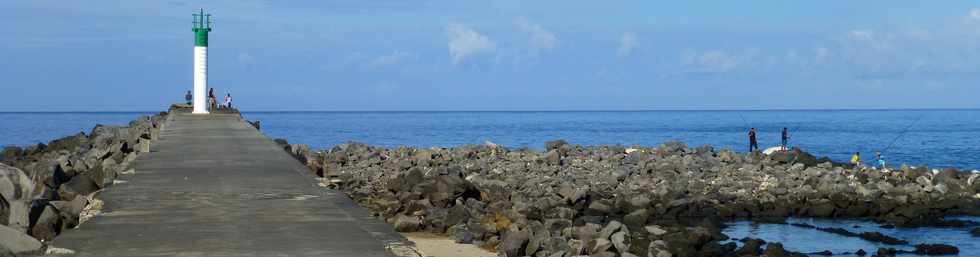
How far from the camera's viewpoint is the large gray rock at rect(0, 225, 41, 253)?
7.29 m

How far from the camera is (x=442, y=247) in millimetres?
8617

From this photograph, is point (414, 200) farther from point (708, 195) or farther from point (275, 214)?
point (708, 195)

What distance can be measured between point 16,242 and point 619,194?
488 inches

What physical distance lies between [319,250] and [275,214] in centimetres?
192

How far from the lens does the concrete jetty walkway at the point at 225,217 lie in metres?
7.44

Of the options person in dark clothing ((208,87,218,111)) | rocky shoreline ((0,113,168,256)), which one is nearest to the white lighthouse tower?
person in dark clothing ((208,87,218,111))

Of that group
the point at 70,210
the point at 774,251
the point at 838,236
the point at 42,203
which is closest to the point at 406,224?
the point at 70,210

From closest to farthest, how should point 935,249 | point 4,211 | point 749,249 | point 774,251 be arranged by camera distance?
point 4,211
point 774,251
point 749,249
point 935,249

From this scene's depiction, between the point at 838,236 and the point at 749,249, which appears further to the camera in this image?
the point at 838,236

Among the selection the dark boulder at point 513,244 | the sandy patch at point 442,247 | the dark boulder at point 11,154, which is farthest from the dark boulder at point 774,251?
the dark boulder at point 11,154

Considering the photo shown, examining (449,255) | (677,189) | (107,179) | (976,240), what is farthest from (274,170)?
(976,240)

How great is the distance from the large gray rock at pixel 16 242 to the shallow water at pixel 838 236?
9.90 meters

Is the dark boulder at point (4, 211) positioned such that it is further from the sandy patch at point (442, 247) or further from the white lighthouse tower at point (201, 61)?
the white lighthouse tower at point (201, 61)

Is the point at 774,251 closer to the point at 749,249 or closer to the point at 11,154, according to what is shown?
the point at 749,249
